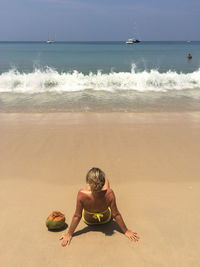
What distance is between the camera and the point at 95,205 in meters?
2.77

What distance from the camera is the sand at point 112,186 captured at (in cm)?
263

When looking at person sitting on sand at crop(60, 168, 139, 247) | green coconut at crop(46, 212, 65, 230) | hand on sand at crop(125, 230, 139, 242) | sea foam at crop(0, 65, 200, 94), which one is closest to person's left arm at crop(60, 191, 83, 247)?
person sitting on sand at crop(60, 168, 139, 247)

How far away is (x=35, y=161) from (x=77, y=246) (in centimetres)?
229

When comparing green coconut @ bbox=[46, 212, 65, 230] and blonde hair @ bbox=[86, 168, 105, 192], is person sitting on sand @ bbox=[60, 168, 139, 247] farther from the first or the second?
green coconut @ bbox=[46, 212, 65, 230]

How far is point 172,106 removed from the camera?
29.8ft

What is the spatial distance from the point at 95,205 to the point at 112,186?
3.71ft

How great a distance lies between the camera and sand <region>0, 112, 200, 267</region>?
263 cm

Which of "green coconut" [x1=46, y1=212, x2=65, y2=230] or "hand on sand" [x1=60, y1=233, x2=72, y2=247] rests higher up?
"green coconut" [x1=46, y1=212, x2=65, y2=230]

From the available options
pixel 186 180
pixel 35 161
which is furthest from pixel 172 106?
pixel 35 161

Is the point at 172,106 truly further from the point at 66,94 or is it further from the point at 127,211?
the point at 127,211

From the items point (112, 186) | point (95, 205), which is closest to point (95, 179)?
point (95, 205)

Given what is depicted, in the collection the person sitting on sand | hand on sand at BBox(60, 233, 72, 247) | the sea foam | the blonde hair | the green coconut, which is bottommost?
hand on sand at BBox(60, 233, 72, 247)

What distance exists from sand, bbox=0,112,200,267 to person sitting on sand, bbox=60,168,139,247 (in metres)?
0.11

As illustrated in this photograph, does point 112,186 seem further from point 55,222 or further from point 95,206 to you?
point 55,222
